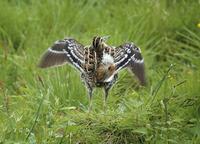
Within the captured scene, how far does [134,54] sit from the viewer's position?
5504mm

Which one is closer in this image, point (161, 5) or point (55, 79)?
point (55, 79)

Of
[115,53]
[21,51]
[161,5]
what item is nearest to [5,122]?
[115,53]

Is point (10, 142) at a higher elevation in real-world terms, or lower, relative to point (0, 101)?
lower

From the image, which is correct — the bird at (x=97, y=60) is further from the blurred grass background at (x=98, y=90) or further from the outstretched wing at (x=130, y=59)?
the blurred grass background at (x=98, y=90)

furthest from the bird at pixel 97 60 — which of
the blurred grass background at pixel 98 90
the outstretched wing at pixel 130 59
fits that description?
the blurred grass background at pixel 98 90

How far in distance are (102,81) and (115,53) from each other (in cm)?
23

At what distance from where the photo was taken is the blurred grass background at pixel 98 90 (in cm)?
525

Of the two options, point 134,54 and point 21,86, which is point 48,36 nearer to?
point 21,86

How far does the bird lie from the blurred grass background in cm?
22

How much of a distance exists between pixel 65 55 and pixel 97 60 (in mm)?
421

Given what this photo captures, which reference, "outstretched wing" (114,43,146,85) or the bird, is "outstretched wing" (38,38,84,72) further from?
"outstretched wing" (114,43,146,85)

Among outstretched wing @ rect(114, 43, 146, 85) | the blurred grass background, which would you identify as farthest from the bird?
the blurred grass background

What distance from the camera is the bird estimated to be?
5.19 m

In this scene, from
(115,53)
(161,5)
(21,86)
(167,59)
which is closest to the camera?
(115,53)
